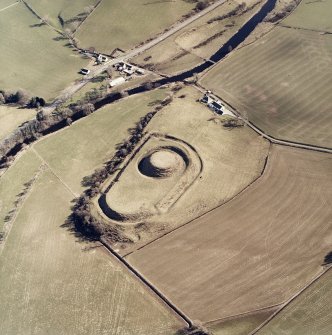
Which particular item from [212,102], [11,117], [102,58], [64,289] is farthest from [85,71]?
[64,289]

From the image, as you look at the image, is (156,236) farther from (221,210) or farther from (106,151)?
(106,151)

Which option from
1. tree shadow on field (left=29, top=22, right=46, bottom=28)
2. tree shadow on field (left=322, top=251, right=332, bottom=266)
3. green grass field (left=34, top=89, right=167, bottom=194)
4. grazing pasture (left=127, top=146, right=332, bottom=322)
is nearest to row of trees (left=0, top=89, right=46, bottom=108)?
green grass field (left=34, top=89, right=167, bottom=194)

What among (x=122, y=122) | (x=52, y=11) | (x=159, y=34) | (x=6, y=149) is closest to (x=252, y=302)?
(x=122, y=122)

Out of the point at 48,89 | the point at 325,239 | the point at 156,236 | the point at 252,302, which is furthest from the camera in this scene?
the point at 48,89

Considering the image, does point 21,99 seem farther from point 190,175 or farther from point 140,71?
point 190,175

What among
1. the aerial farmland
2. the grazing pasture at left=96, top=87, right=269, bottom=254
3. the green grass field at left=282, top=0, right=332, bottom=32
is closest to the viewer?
the aerial farmland

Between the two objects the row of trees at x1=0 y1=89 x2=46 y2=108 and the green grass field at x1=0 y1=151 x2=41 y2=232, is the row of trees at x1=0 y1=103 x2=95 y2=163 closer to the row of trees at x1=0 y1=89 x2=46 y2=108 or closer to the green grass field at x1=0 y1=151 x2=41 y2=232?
the row of trees at x1=0 y1=89 x2=46 y2=108

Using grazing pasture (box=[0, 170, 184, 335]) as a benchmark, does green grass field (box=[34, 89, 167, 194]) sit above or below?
above
